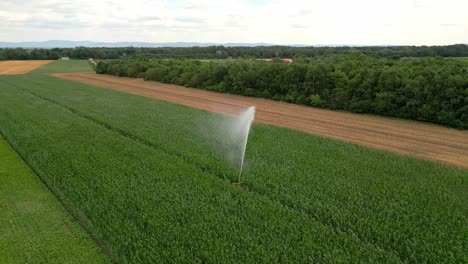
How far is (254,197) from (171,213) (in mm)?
2634

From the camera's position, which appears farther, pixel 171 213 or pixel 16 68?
pixel 16 68

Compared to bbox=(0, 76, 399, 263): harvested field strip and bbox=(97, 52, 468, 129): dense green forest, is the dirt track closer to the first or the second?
bbox=(97, 52, 468, 129): dense green forest

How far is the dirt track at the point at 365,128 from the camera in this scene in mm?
18359

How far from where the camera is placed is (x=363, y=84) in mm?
27391

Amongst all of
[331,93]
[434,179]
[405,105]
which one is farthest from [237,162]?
[331,93]

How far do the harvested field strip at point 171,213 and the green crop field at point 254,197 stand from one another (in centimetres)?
4

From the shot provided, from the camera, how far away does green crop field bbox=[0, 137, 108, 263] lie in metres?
9.07

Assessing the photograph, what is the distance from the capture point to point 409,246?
345 inches

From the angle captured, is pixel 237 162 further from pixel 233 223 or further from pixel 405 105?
pixel 405 105

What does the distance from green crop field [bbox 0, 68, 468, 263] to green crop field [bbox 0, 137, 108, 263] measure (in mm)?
448

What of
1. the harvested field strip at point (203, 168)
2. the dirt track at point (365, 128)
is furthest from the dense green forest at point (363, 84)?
the harvested field strip at point (203, 168)

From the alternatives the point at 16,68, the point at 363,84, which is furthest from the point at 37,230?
the point at 16,68

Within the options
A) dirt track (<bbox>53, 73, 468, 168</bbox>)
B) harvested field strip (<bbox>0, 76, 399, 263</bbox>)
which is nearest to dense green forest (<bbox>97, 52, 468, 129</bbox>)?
dirt track (<bbox>53, 73, 468, 168</bbox>)

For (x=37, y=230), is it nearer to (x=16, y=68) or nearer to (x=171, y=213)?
(x=171, y=213)
